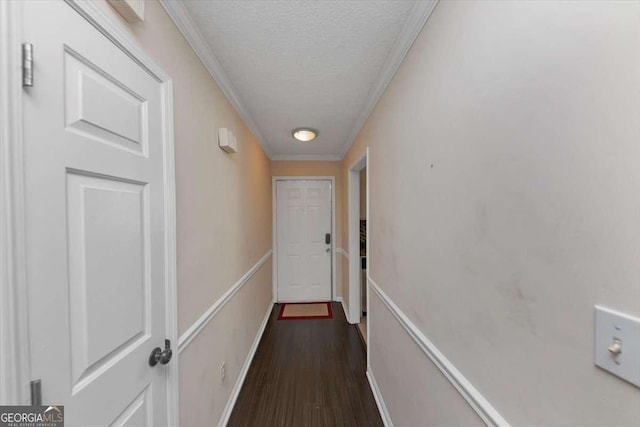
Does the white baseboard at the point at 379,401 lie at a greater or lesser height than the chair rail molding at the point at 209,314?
lesser

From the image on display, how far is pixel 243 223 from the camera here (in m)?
2.29

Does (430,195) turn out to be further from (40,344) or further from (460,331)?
(40,344)

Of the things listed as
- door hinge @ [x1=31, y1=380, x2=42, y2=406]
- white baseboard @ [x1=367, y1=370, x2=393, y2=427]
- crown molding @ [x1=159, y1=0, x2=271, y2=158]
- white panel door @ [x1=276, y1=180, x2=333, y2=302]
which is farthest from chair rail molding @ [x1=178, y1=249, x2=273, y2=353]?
white panel door @ [x1=276, y1=180, x2=333, y2=302]

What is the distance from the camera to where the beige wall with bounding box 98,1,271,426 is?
114cm

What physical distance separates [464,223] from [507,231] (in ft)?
0.63

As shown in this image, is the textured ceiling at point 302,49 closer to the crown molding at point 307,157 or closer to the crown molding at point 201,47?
the crown molding at point 201,47

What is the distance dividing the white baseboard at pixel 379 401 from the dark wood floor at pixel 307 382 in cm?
4

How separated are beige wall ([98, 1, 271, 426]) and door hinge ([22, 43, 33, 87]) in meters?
0.33

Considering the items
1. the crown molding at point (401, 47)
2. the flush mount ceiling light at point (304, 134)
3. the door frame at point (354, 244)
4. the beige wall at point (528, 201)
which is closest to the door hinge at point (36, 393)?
the beige wall at point (528, 201)

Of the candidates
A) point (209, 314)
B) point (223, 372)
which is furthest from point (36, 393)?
point (223, 372)

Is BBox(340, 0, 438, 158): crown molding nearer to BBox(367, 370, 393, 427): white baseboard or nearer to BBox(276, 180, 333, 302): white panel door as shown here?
BBox(276, 180, 333, 302): white panel door

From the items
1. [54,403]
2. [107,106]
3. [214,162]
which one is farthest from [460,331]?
[214,162]

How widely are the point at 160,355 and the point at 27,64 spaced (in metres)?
0.97

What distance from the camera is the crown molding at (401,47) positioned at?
1.09 m
